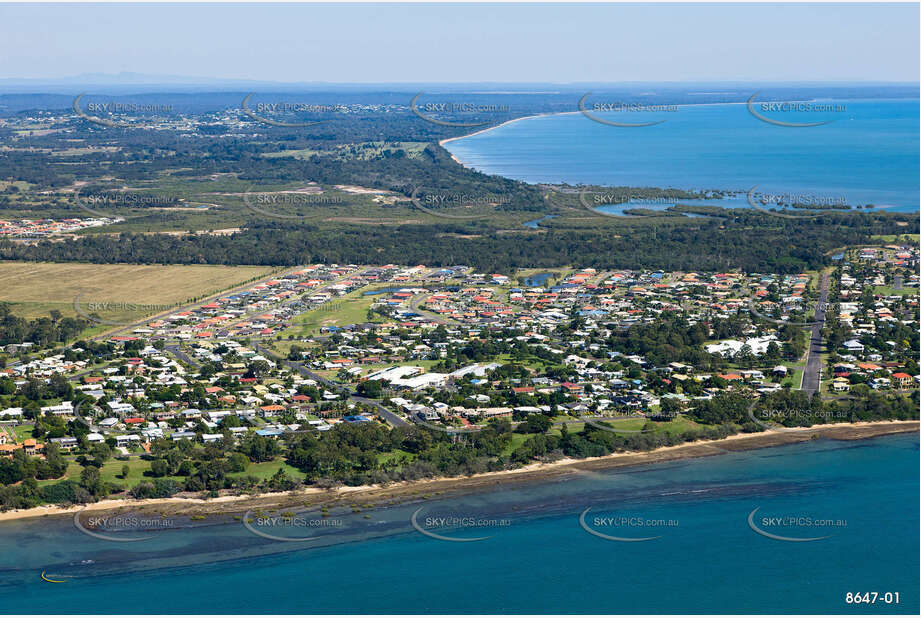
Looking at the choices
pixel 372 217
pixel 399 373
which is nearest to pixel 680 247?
pixel 372 217

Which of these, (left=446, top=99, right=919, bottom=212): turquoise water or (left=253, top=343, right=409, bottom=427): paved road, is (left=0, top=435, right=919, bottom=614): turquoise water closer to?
(left=253, top=343, right=409, bottom=427): paved road

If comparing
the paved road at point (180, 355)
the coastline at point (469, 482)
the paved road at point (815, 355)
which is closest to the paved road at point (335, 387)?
the paved road at point (180, 355)

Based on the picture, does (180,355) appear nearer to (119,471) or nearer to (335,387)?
(335,387)

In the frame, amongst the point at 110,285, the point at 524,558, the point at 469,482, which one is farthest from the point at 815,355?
the point at 110,285

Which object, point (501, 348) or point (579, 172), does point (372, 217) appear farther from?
point (501, 348)

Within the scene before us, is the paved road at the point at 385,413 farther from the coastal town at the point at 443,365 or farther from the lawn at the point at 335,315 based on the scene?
the lawn at the point at 335,315
